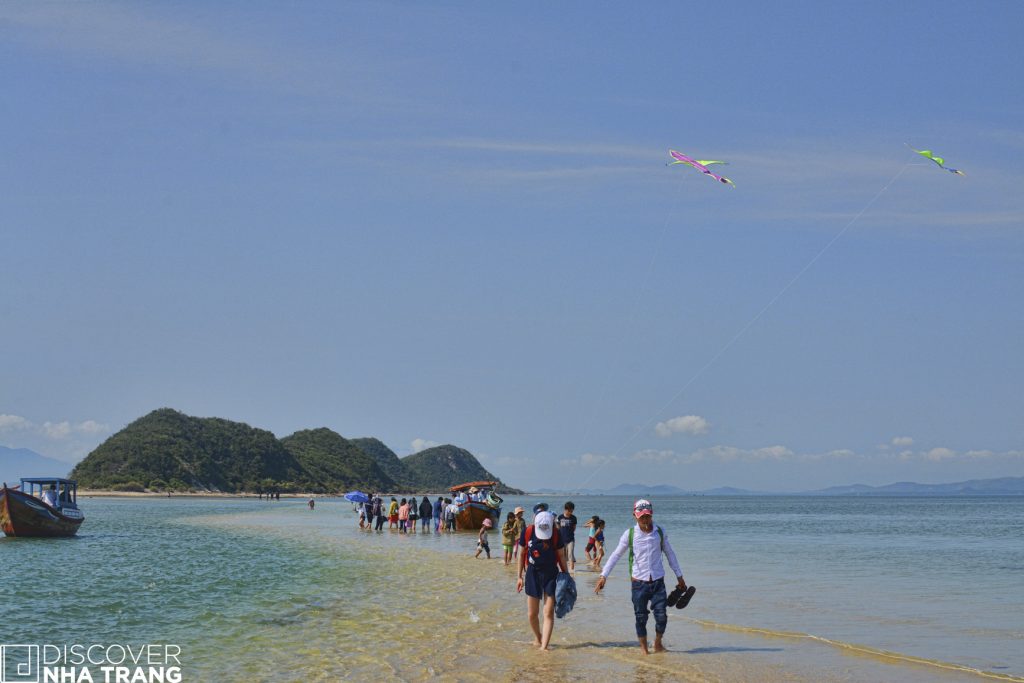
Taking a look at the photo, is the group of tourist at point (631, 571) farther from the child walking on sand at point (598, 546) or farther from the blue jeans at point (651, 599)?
the child walking on sand at point (598, 546)

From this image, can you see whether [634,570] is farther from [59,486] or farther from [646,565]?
[59,486]

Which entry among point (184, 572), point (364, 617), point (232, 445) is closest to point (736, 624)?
point (364, 617)

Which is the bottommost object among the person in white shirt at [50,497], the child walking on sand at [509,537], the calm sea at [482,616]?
the calm sea at [482,616]

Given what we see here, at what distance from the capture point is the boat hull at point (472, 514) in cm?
4316

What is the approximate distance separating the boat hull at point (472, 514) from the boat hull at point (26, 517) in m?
15.8

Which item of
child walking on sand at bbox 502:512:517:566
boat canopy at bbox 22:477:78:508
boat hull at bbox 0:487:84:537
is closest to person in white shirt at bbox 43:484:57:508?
boat canopy at bbox 22:477:78:508

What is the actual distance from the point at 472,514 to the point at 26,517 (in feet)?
56.9

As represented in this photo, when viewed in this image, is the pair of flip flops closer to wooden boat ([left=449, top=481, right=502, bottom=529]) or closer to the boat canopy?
wooden boat ([left=449, top=481, right=502, bottom=529])

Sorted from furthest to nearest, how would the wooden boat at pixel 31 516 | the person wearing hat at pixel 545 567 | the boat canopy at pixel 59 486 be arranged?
the boat canopy at pixel 59 486
the wooden boat at pixel 31 516
the person wearing hat at pixel 545 567

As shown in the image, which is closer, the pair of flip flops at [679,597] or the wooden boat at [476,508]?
the pair of flip flops at [679,597]

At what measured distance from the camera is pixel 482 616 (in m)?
15.4

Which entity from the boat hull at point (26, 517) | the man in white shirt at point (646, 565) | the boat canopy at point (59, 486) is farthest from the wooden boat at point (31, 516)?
the man in white shirt at point (646, 565)

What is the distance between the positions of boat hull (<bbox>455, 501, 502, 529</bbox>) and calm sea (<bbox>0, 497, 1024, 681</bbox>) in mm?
12774

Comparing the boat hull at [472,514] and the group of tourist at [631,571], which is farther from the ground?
the group of tourist at [631,571]
